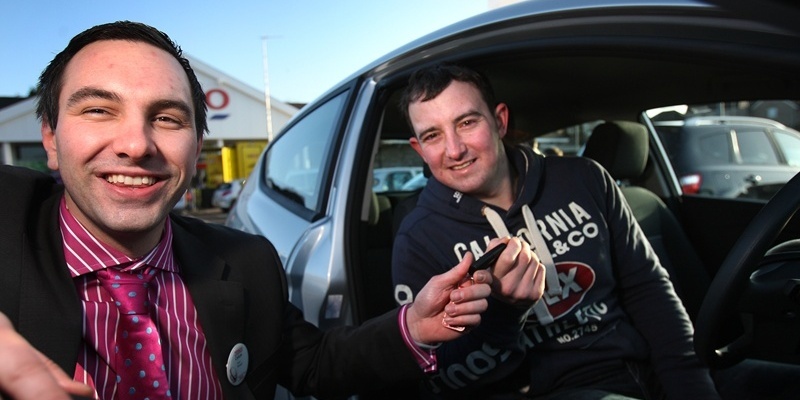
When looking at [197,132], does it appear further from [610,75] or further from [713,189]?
[713,189]

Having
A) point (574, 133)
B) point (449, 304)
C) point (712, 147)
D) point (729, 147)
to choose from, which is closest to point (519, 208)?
point (449, 304)

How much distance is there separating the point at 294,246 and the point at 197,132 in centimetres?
99

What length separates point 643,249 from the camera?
203 cm

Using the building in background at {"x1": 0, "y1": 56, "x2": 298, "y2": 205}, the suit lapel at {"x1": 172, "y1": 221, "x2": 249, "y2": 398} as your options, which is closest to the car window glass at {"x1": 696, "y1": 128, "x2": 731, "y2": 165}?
the suit lapel at {"x1": 172, "y1": 221, "x2": 249, "y2": 398}

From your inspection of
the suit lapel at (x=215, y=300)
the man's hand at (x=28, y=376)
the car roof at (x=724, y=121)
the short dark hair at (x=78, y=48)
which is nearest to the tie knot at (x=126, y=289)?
the suit lapel at (x=215, y=300)

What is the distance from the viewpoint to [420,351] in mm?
1494

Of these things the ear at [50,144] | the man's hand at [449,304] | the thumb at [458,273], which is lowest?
the man's hand at [449,304]

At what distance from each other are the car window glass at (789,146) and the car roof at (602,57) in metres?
0.94

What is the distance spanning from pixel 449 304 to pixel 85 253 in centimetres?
80

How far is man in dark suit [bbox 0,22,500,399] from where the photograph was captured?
1.14 metres

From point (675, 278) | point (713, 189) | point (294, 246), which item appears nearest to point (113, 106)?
point (294, 246)

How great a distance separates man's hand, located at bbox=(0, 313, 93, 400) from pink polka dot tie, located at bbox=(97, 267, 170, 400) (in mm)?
467

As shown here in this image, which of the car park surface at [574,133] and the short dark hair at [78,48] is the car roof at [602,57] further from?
the short dark hair at [78,48]

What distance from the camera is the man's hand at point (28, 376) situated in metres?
0.67
